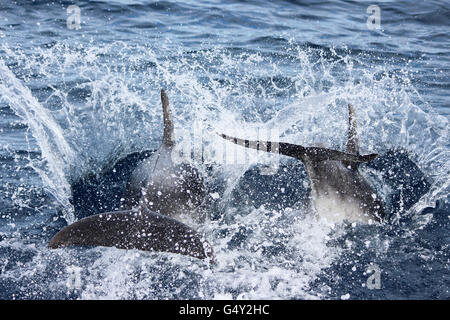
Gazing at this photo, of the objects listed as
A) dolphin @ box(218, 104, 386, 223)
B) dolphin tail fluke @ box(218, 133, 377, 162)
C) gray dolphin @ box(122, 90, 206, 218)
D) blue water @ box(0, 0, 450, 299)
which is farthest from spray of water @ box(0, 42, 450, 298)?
dolphin tail fluke @ box(218, 133, 377, 162)

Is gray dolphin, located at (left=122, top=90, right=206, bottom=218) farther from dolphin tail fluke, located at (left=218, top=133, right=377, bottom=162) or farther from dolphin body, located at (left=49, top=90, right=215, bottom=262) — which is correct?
dolphin tail fluke, located at (left=218, top=133, right=377, bottom=162)

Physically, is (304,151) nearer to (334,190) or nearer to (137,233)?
(334,190)

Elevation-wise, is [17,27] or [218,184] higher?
[17,27]

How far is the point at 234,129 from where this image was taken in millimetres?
9281

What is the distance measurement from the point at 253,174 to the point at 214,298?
3.25 metres

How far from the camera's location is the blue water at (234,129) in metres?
5.45

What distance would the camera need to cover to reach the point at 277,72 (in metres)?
12.3

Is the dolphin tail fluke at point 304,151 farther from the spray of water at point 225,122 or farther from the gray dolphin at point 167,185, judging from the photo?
the gray dolphin at point 167,185

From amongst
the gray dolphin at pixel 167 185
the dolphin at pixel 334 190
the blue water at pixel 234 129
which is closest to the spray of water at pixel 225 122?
the blue water at pixel 234 129

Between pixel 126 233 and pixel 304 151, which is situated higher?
pixel 304 151

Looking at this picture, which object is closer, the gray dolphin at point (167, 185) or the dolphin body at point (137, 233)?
the dolphin body at point (137, 233)

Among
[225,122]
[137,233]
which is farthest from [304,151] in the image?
[225,122]
